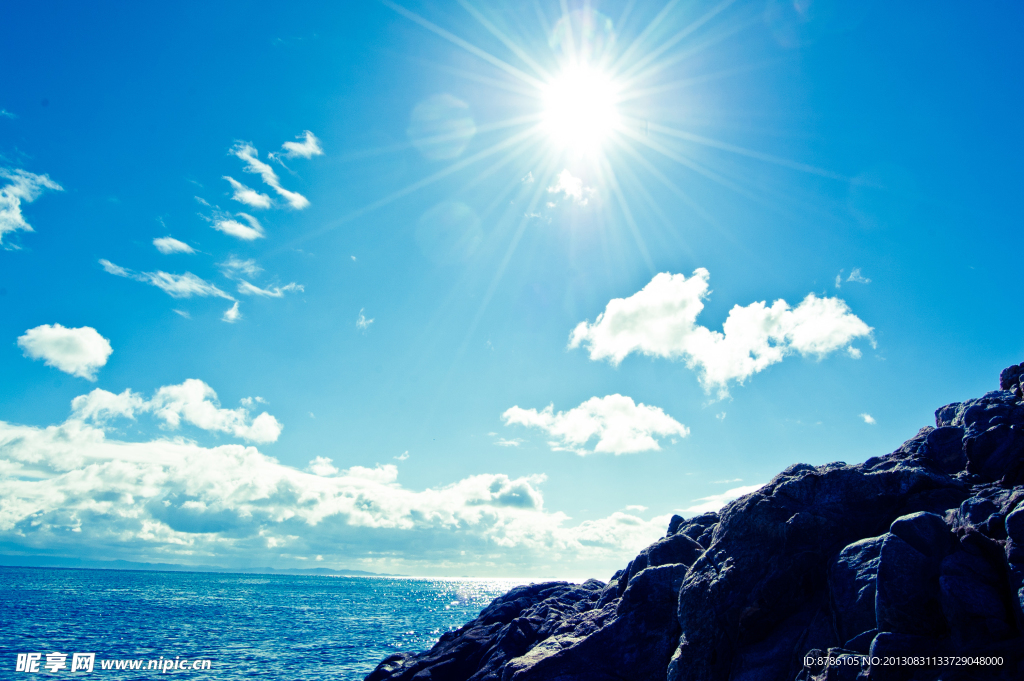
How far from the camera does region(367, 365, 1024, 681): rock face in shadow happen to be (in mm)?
15938

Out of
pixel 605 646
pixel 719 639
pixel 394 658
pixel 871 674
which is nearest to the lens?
pixel 871 674

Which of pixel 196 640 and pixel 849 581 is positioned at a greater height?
pixel 849 581

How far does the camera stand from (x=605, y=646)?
2906 cm

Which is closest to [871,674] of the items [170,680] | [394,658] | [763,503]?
[763,503]

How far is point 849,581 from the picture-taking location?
61.9ft

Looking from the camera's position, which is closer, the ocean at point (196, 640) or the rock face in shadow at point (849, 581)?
the rock face in shadow at point (849, 581)

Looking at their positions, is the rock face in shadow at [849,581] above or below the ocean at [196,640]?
above

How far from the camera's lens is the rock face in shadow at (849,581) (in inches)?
627

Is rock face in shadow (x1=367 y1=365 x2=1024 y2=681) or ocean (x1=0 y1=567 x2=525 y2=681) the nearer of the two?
rock face in shadow (x1=367 y1=365 x2=1024 y2=681)

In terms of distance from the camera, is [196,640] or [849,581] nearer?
[849,581]

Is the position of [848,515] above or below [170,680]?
above

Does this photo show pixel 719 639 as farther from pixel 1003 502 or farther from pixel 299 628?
pixel 299 628

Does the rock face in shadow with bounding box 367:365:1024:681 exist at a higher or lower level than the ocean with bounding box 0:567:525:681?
higher

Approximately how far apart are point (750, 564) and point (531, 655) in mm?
15687
